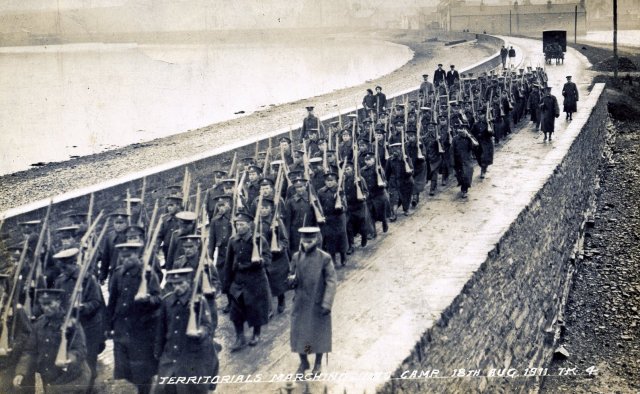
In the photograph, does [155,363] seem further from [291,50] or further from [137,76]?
[291,50]

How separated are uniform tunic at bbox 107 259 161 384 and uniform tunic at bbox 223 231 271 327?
3.73ft

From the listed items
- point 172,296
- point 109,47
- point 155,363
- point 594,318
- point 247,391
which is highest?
point 109,47

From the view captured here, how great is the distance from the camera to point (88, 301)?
19.8 ft

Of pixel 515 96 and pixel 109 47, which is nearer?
pixel 515 96

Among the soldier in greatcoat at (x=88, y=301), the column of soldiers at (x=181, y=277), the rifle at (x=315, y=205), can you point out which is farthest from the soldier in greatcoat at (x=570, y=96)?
the soldier in greatcoat at (x=88, y=301)

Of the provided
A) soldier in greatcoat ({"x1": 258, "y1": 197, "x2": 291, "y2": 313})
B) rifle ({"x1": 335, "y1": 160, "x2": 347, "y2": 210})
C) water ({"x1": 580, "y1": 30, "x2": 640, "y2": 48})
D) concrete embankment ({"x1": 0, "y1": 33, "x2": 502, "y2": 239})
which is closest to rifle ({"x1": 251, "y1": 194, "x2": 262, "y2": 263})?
soldier in greatcoat ({"x1": 258, "y1": 197, "x2": 291, "y2": 313})

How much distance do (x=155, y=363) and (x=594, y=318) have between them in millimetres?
10267

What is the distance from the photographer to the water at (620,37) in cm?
5738

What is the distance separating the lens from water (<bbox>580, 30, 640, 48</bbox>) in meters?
57.4

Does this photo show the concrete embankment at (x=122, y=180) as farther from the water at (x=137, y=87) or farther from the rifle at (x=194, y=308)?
the water at (x=137, y=87)

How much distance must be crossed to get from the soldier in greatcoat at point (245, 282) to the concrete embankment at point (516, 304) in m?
1.72

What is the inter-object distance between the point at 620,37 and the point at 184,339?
7149 centimetres

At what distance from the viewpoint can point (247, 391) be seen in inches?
238

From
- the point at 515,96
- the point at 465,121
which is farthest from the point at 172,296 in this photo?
the point at 515,96
